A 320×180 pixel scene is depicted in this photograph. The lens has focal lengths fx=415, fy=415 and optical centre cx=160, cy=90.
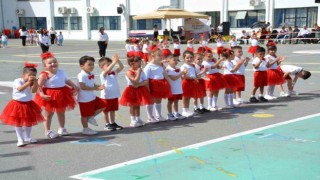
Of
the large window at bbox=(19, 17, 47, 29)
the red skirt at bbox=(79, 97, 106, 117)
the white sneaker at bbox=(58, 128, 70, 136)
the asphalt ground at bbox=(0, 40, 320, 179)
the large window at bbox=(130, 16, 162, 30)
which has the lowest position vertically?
the asphalt ground at bbox=(0, 40, 320, 179)

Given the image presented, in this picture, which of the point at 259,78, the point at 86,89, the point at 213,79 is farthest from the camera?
the point at 259,78

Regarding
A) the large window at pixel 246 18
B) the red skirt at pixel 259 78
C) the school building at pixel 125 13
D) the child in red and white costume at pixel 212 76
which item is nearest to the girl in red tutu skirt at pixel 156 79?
the child in red and white costume at pixel 212 76

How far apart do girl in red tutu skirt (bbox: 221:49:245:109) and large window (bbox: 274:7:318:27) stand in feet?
103

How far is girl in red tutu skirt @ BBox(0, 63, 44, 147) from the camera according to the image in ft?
20.0

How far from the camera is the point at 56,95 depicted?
6445 mm

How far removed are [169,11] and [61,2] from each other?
2658 centimetres

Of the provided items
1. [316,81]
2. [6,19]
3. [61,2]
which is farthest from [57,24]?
[316,81]

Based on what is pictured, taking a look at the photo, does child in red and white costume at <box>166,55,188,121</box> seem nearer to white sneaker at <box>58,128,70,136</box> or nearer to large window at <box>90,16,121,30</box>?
white sneaker at <box>58,128,70,136</box>

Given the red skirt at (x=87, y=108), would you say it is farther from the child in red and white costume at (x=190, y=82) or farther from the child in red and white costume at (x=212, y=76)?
the child in red and white costume at (x=212, y=76)

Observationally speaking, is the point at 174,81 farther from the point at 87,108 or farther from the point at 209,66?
the point at 87,108

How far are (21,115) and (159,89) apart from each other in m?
2.50

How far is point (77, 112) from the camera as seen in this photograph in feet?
29.0

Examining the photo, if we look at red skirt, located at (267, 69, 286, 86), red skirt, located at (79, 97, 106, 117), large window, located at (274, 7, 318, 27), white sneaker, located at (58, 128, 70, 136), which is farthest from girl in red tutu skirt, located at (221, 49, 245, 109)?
large window, located at (274, 7, 318, 27)

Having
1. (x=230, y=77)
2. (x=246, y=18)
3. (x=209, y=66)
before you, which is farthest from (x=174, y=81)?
(x=246, y=18)
